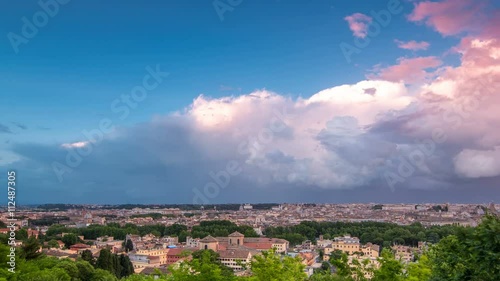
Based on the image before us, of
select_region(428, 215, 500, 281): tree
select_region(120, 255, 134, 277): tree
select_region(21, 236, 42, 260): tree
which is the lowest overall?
select_region(120, 255, 134, 277): tree

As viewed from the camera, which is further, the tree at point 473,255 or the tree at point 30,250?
the tree at point 30,250

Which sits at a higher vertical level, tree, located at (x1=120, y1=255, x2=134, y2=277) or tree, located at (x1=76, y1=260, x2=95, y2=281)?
tree, located at (x1=76, y1=260, x2=95, y2=281)

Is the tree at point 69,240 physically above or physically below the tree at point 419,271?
below

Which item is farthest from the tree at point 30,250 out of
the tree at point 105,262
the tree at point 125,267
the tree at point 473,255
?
the tree at point 473,255

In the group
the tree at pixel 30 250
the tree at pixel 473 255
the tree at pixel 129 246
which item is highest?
the tree at pixel 473 255

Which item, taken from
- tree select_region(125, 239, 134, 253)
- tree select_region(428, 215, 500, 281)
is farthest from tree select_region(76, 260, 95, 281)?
tree select_region(125, 239, 134, 253)

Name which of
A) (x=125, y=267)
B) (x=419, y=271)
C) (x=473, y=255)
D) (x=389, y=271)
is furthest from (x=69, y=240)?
(x=473, y=255)

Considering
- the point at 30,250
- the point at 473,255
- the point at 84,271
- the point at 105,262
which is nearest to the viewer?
the point at 473,255

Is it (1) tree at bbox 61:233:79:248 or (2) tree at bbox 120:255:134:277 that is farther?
(1) tree at bbox 61:233:79:248

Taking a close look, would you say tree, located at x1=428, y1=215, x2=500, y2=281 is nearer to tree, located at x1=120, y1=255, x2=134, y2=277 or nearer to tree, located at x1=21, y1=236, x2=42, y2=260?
tree, located at x1=21, y1=236, x2=42, y2=260

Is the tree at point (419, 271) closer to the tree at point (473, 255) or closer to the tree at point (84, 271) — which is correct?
the tree at point (473, 255)

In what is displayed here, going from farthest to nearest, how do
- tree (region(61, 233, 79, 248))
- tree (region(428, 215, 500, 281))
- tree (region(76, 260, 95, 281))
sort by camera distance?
1. tree (region(61, 233, 79, 248))
2. tree (region(76, 260, 95, 281))
3. tree (region(428, 215, 500, 281))

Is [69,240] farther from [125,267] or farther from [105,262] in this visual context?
[105,262]
